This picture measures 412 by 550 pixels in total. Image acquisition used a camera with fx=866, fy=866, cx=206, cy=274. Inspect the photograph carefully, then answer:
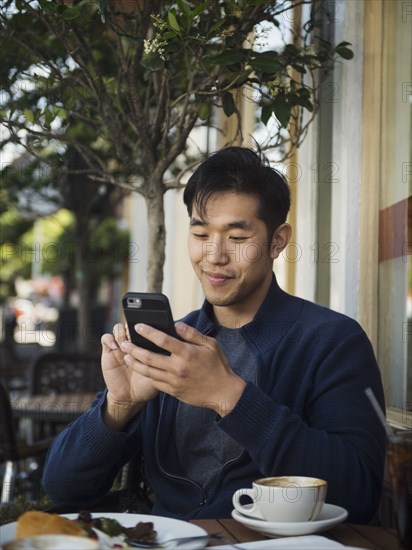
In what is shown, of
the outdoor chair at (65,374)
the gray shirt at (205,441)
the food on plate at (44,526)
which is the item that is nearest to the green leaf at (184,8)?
the gray shirt at (205,441)

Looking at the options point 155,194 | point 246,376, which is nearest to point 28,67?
point 155,194

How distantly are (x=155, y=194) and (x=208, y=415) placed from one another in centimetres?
123

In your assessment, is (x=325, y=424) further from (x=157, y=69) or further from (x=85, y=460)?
(x=157, y=69)

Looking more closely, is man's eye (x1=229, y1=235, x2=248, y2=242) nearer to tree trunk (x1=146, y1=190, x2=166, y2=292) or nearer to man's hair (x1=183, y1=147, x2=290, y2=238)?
man's hair (x1=183, y1=147, x2=290, y2=238)

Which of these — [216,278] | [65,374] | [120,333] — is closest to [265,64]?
[216,278]

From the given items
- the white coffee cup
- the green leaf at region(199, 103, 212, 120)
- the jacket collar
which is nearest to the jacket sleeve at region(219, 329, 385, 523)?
the jacket collar

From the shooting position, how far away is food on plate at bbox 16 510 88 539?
58.2 inches

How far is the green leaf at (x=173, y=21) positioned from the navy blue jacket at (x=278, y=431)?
910 millimetres

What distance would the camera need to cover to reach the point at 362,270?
11.8 ft

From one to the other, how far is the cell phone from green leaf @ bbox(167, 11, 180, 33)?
3.74 feet

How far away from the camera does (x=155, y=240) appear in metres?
3.51

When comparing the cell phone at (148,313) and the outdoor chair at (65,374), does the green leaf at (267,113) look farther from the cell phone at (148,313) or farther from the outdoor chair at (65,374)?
the outdoor chair at (65,374)

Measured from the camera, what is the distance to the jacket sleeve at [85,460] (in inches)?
90.4

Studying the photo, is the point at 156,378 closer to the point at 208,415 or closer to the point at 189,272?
the point at 208,415
